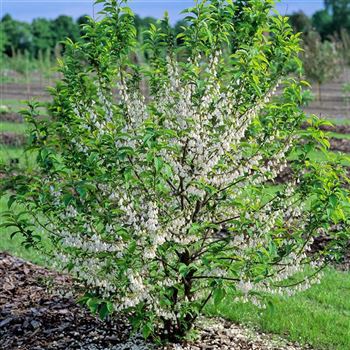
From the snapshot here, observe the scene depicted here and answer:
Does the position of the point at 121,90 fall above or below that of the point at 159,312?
above

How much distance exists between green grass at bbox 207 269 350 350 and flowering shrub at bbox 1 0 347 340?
1065mm

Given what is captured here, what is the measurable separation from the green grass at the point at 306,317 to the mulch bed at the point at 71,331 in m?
0.20

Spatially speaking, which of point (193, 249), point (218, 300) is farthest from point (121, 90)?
point (218, 300)

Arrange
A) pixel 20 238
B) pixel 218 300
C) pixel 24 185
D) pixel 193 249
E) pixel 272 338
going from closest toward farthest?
pixel 218 300
pixel 24 185
pixel 193 249
pixel 272 338
pixel 20 238

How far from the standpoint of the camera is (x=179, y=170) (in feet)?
15.7

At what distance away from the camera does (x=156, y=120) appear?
16.3ft

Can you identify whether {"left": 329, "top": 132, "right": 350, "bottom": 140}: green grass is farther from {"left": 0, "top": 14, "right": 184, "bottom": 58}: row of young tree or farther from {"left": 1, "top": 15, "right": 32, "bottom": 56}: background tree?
{"left": 1, "top": 15, "right": 32, "bottom": 56}: background tree

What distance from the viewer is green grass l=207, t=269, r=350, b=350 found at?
231 inches

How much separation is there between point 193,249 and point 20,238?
4808 millimetres

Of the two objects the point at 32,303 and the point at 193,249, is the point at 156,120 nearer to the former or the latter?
the point at 193,249

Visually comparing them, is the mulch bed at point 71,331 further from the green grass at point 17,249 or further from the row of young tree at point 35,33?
the row of young tree at point 35,33

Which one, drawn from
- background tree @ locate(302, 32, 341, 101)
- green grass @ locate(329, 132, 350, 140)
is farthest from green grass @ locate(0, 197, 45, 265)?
background tree @ locate(302, 32, 341, 101)

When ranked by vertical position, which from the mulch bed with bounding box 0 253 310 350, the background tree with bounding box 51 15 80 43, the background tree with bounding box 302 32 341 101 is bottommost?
the mulch bed with bounding box 0 253 310 350

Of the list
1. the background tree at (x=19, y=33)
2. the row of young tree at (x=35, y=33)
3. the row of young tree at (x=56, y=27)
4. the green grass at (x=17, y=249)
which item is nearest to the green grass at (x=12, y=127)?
the green grass at (x=17, y=249)
